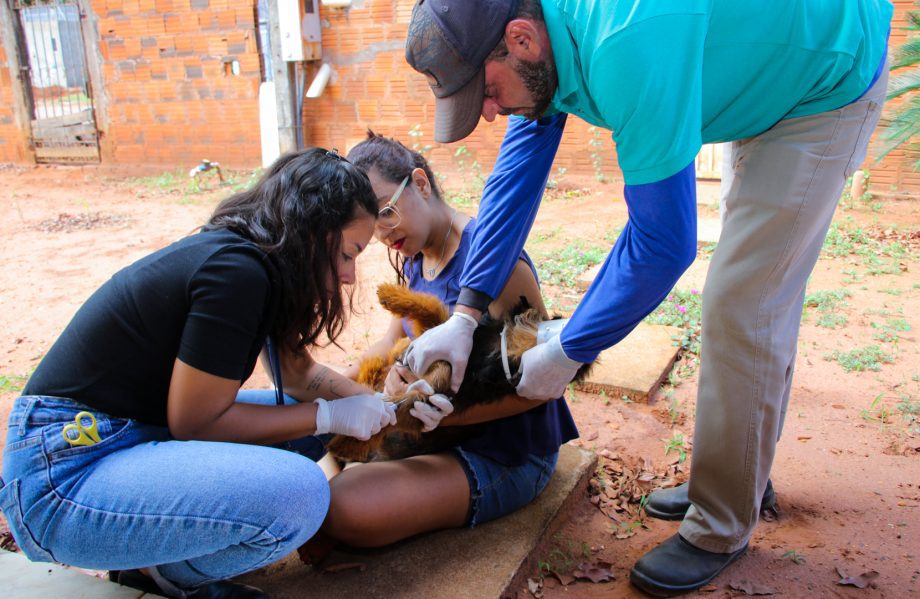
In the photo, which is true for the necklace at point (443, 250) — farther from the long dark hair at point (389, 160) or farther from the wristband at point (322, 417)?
the wristband at point (322, 417)

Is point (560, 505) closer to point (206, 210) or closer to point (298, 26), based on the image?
point (206, 210)

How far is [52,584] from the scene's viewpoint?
6.52 feet

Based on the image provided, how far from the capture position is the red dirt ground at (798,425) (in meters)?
2.27

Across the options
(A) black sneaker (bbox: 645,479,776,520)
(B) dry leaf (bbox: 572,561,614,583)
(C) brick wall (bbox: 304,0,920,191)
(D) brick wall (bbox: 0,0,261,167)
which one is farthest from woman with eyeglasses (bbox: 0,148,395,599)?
(D) brick wall (bbox: 0,0,261,167)

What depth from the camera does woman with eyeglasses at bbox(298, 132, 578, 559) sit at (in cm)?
215

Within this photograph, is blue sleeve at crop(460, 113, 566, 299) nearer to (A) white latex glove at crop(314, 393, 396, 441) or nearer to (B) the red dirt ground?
(A) white latex glove at crop(314, 393, 396, 441)

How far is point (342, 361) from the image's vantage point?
4156 millimetres

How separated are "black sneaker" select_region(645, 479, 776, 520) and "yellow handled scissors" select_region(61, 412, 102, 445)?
1.94 meters

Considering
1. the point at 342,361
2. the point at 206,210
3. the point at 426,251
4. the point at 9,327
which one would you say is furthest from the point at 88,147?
the point at 426,251

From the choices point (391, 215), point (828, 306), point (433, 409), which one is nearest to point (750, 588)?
point (433, 409)

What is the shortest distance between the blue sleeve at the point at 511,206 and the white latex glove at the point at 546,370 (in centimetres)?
35

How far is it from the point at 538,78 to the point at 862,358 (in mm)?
2997

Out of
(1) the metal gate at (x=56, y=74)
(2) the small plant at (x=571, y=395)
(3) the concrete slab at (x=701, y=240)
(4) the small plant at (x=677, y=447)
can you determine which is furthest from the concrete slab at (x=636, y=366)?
(1) the metal gate at (x=56, y=74)

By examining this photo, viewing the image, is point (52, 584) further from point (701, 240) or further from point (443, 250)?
point (701, 240)
